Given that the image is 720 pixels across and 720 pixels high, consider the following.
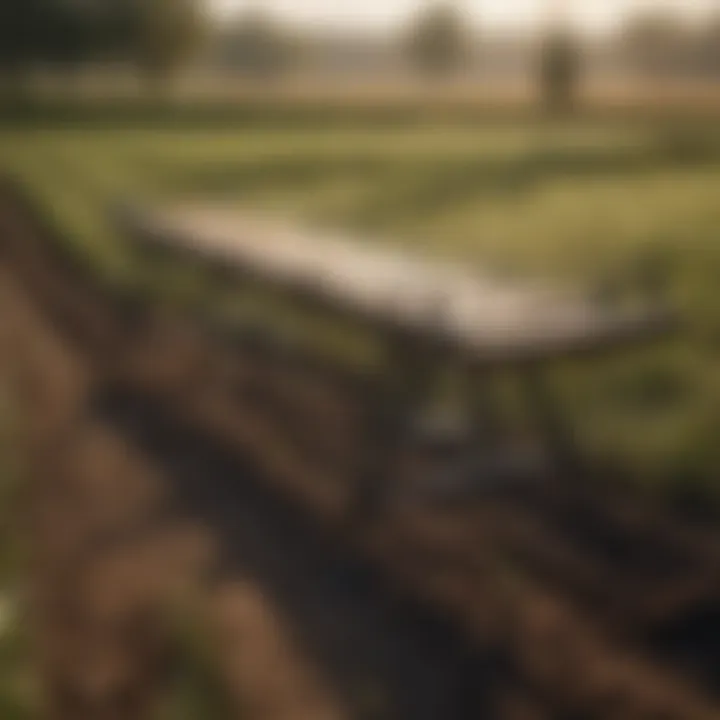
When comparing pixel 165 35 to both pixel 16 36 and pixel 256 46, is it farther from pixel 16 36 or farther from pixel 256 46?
pixel 16 36

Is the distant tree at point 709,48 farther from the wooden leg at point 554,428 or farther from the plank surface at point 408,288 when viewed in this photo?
the wooden leg at point 554,428

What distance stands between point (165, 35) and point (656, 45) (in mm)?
607

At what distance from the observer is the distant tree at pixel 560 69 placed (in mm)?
1176

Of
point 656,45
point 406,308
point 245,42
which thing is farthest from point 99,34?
point 656,45

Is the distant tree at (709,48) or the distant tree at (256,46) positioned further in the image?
the distant tree at (256,46)

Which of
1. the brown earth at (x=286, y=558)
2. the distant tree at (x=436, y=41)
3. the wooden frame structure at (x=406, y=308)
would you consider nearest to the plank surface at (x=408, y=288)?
the wooden frame structure at (x=406, y=308)

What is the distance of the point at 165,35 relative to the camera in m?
1.32

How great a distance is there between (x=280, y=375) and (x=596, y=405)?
40 cm

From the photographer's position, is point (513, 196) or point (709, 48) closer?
point (709, 48)

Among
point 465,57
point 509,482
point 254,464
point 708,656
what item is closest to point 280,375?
point 254,464

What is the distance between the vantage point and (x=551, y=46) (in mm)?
1185

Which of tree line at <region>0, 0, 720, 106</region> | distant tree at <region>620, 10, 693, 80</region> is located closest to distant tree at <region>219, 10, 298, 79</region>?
tree line at <region>0, 0, 720, 106</region>

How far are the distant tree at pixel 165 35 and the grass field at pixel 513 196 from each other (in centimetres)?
8

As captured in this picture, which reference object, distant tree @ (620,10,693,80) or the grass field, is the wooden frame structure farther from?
distant tree @ (620,10,693,80)
